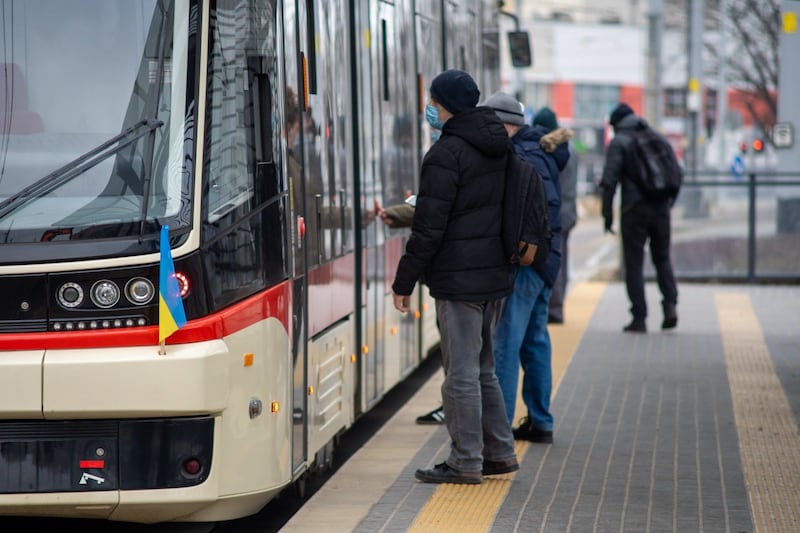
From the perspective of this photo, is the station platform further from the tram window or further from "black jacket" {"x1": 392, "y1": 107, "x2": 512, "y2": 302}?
the tram window

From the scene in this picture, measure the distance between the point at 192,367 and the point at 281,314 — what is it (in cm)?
74

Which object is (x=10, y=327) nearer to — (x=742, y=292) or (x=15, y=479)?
(x=15, y=479)

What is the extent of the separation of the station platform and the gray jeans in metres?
0.20

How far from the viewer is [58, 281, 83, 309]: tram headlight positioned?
5.21 m

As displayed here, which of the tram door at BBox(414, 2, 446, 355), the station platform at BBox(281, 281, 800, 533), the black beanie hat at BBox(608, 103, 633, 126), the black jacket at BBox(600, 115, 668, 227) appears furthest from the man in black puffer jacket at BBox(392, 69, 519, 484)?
the black beanie hat at BBox(608, 103, 633, 126)

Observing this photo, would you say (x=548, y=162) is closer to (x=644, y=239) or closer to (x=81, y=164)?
(x=81, y=164)

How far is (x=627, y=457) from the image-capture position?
7.87m

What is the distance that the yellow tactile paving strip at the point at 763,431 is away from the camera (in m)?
6.64

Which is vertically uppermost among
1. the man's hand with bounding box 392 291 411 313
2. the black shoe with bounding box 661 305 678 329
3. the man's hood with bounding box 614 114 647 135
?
the man's hood with bounding box 614 114 647 135

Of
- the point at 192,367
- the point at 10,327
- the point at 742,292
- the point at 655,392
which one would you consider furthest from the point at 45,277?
the point at 742,292

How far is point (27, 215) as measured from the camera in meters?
5.35

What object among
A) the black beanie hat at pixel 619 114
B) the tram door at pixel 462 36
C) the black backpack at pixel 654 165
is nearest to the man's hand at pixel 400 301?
the tram door at pixel 462 36

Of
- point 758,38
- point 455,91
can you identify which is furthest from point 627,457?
point 758,38

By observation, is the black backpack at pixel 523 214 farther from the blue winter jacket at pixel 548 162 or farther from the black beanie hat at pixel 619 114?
the black beanie hat at pixel 619 114
